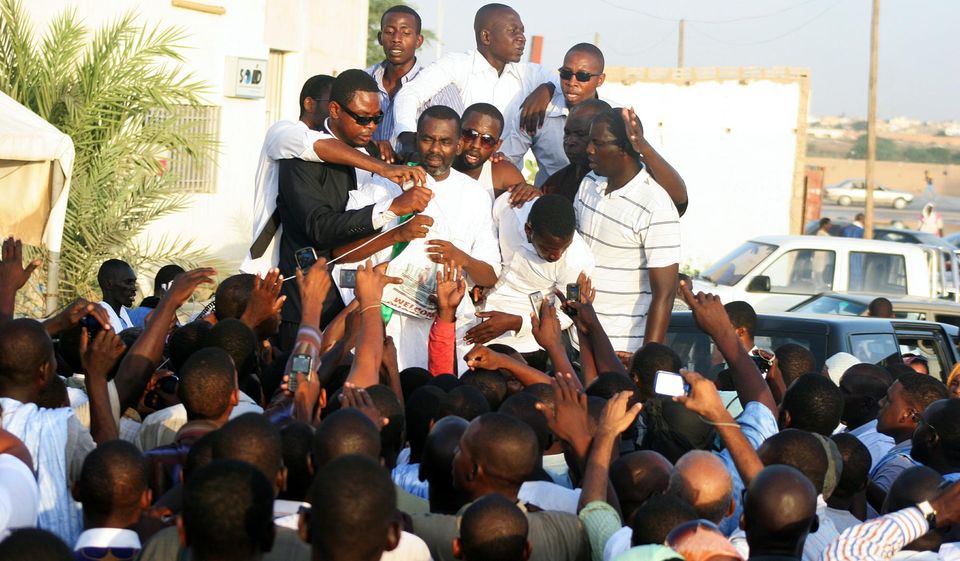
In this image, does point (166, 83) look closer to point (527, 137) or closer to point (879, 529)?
point (527, 137)

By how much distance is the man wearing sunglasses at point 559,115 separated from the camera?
7867 mm

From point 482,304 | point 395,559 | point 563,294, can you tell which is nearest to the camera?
point 395,559

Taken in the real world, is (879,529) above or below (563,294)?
below

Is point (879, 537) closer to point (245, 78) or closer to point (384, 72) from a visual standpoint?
point (384, 72)

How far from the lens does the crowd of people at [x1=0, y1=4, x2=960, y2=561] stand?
3.63 metres

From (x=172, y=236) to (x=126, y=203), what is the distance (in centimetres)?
311

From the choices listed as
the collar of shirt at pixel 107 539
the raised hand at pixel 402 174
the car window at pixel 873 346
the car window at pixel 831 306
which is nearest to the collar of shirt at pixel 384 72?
the raised hand at pixel 402 174

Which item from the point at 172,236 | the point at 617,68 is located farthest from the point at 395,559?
the point at 617,68

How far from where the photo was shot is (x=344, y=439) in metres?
3.81

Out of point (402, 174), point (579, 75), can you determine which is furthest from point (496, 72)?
point (402, 174)

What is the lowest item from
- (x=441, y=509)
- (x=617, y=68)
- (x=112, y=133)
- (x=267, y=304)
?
(x=441, y=509)

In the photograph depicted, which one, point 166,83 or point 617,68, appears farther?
point 617,68

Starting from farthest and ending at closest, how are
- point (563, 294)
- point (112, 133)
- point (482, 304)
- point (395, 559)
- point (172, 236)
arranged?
point (172, 236)
point (112, 133)
point (482, 304)
point (563, 294)
point (395, 559)

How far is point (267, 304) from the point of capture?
5.72 metres
